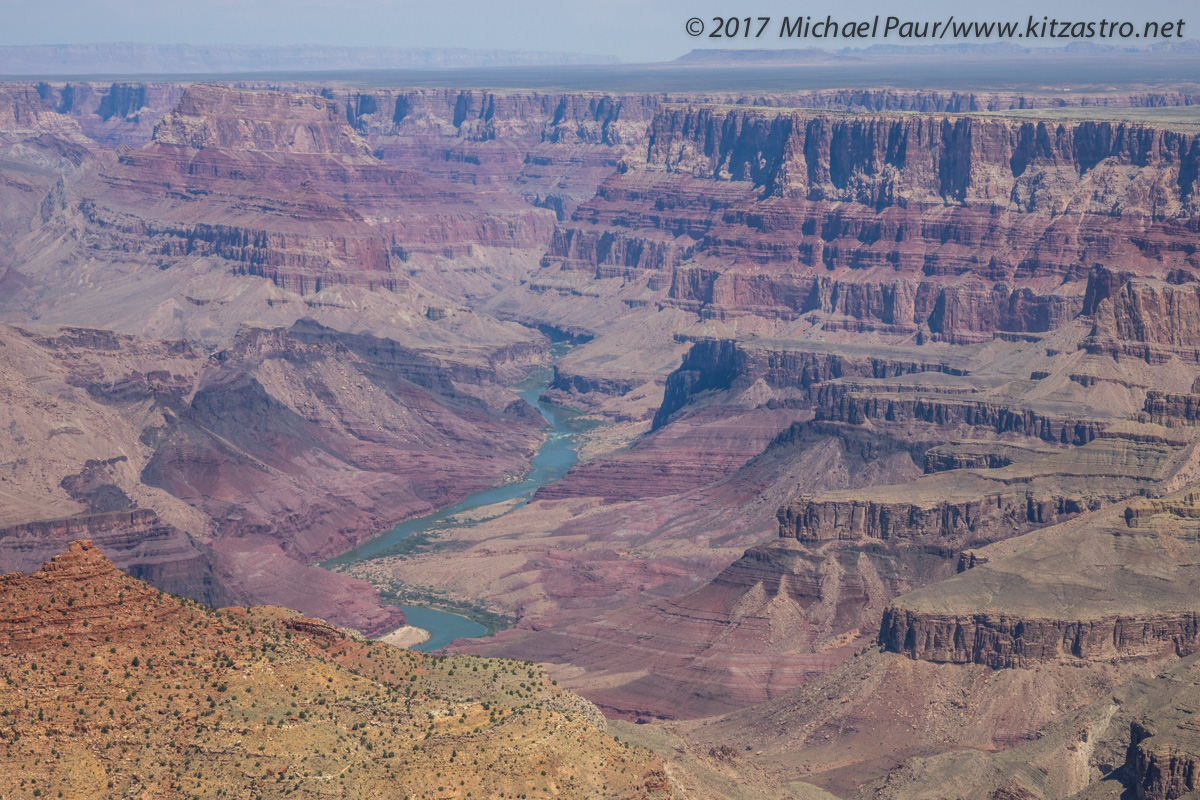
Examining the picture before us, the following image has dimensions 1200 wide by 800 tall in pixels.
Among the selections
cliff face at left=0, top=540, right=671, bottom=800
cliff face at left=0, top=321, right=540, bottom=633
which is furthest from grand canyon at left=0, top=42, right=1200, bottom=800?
cliff face at left=0, top=321, right=540, bottom=633

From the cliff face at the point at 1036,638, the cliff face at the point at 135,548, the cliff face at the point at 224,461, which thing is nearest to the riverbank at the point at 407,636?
the cliff face at the point at 224,461

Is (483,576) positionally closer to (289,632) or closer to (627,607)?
(627,607)

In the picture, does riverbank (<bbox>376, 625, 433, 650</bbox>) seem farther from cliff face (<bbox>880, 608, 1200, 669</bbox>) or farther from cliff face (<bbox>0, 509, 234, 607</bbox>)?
cliff face (<bbox>880, 608, 1200, 669</bbox>)

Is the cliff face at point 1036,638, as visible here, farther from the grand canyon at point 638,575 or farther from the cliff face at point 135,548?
the cliff face at point 135,548

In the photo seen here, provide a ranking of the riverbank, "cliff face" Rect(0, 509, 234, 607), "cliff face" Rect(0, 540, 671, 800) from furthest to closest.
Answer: "cliff face" Rect(0, 509, 234, 607) → the riverbank → "cliff face" Rect(0, 540, 671, 800)

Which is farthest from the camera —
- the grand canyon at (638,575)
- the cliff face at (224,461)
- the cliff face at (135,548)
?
the cliff face at (224,461)

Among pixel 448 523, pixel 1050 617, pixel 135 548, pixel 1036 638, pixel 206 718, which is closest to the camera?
pixel 206 718

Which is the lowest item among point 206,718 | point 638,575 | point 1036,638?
point 638,575

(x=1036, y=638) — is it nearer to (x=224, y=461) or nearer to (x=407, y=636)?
(x=407, y=636)

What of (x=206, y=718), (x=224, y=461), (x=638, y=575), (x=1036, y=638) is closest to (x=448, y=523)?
(x=224, y=461)

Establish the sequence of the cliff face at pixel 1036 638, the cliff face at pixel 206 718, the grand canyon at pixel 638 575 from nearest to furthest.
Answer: the cliff face at pixel 206 718, the grand canyon at pixel 638 575, the cliff face at pixel 1036 638

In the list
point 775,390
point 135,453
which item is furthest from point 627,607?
point 775,390
